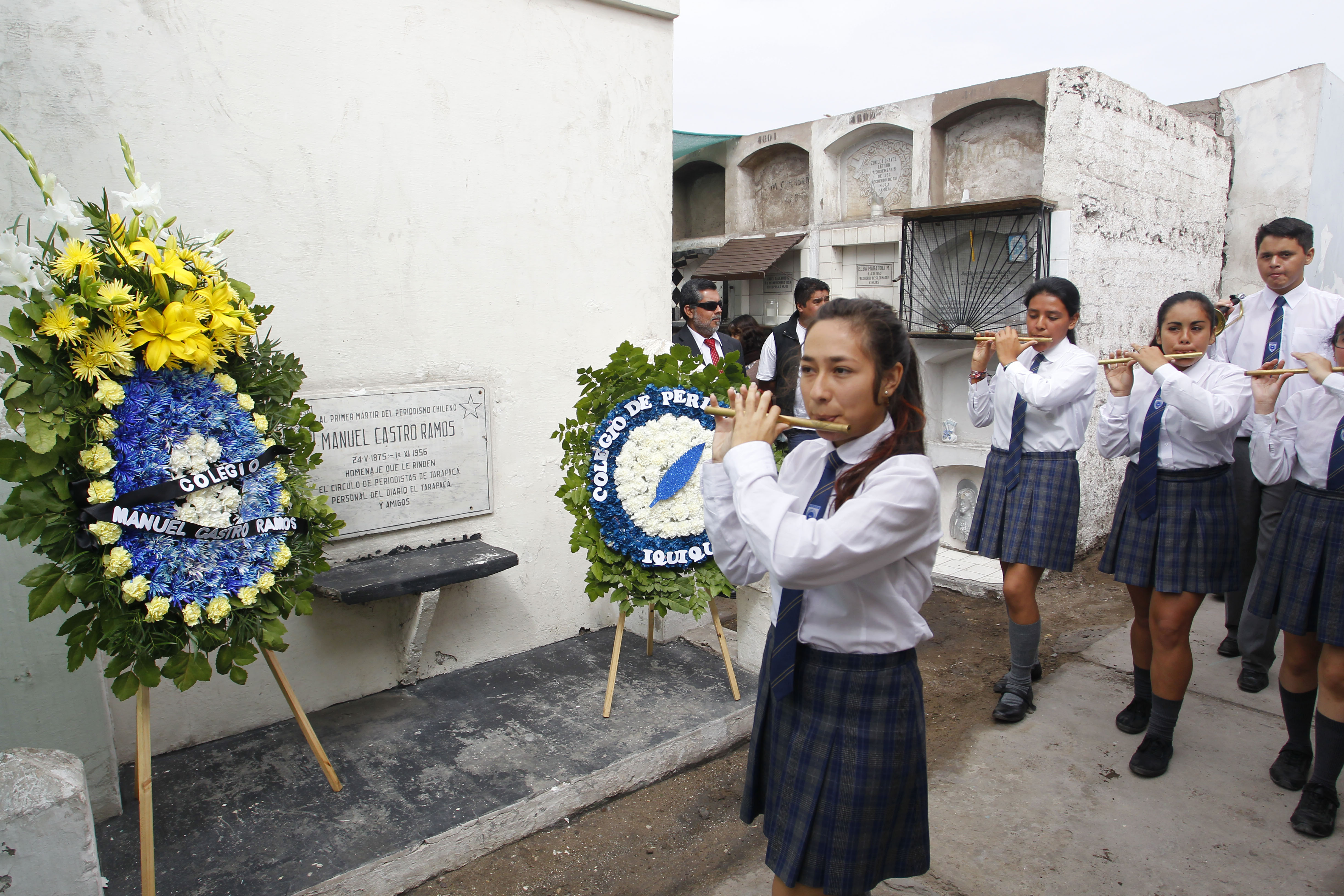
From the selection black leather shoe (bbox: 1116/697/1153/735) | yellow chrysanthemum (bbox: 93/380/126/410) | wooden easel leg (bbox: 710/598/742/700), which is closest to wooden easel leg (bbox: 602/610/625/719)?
wooden easel leg (bbox: 710/598/742/700)

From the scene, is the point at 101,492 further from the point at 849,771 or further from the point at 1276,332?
the point at 1276,332

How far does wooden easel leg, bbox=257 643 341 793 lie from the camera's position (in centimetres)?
281

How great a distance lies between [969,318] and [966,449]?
110 centimetres

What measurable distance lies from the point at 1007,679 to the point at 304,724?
3.15 metres

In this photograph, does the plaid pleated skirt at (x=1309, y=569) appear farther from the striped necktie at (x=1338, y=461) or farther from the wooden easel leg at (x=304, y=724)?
the wooden easel leg at (x=304, y=724)

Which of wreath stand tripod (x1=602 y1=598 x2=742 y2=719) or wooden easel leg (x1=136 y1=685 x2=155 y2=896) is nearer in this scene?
wooden easel leg (x1=136 y1=685 x2=155 y2=896)

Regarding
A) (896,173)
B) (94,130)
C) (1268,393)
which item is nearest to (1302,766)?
(1268,393)

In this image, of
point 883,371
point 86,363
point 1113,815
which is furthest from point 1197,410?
point 86,363

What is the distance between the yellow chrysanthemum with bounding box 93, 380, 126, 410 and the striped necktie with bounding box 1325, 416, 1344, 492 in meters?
4.00

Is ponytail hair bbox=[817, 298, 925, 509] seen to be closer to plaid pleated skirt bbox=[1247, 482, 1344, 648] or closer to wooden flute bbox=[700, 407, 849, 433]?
wooden flute bbox=[700, 407, 849, 433]

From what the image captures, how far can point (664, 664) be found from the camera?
13.5 feet

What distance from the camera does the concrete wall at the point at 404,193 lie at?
9.66 feet

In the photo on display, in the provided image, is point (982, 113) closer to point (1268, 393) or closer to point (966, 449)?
point (966, 449)

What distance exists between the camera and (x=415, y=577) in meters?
3.40
